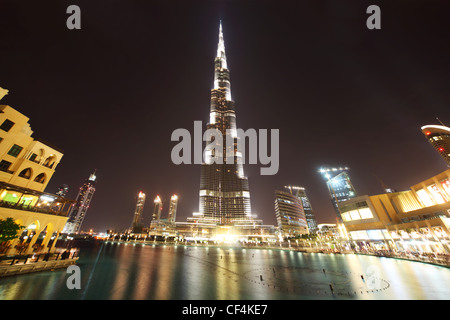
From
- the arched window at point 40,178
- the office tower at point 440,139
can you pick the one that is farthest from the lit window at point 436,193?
the arched window at point 40,178

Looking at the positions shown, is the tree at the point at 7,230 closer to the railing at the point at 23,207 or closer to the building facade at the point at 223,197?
the railing at the point at 23,207

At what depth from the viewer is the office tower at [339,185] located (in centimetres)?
13588

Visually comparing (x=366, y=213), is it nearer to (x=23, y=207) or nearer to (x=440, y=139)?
(x=440, y=139)

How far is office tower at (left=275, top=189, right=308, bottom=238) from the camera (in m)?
157

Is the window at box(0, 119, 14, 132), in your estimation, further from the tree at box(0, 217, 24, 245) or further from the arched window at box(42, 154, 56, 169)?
the tree at box(0, 217, 24, 245)

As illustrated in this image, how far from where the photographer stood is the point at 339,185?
141 meters

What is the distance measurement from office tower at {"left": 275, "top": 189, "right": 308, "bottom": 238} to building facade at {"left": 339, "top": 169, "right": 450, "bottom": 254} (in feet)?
287

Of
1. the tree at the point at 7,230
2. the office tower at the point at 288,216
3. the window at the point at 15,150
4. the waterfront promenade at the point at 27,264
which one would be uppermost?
the office tower at the point at 288,216

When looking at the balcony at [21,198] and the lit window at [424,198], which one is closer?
the balcony at [21,198]

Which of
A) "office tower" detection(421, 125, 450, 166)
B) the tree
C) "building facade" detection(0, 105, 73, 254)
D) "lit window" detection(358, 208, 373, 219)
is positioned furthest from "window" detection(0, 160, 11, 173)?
"office tower" detection(421, 125, 450, 166)

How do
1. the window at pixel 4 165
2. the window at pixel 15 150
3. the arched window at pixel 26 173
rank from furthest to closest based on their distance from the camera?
the arched window at pixel 26 173 → the window at pixel 15 150 → the window at pixel 4 165

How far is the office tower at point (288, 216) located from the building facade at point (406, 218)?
287 feet

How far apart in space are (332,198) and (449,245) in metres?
121

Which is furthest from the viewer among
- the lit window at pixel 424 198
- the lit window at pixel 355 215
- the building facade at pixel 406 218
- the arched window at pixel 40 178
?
the lit window at pixel 355 215
